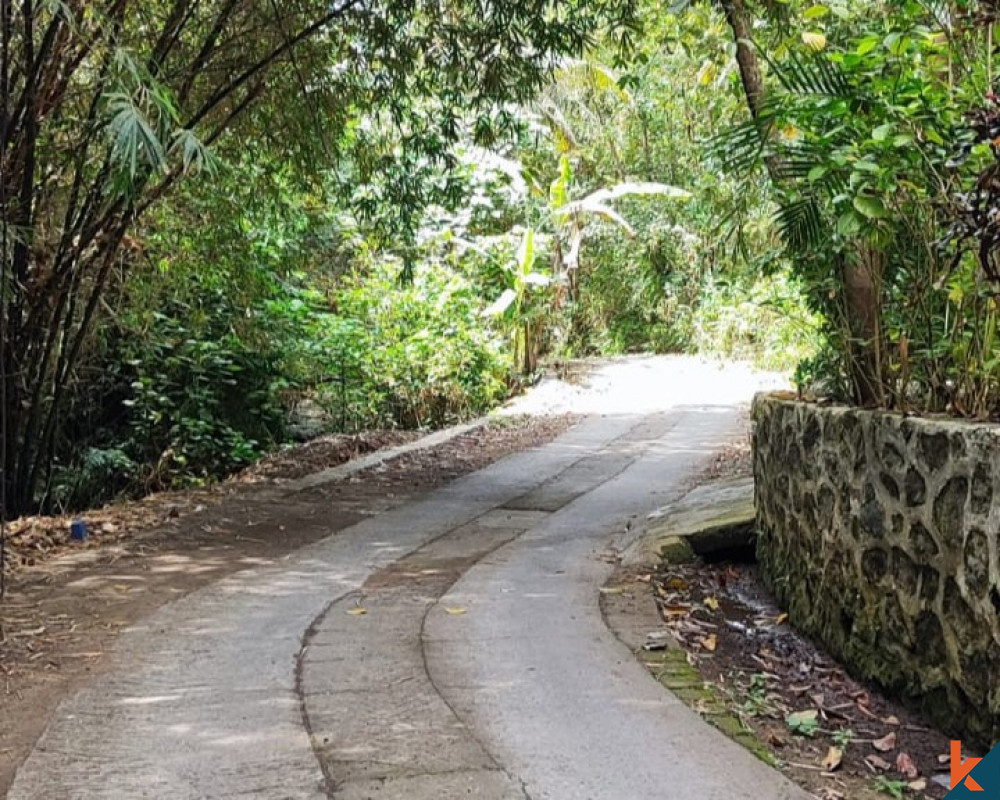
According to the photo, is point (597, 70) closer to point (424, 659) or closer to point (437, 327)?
point (437, 327)

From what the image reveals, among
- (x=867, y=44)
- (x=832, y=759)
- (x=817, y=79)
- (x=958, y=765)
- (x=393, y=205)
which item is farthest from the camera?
(x=393, y=205)

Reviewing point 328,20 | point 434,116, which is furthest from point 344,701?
point 434,116

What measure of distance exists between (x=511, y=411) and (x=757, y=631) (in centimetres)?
862

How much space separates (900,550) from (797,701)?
2.44ft

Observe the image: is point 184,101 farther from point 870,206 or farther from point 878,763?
point 878,763

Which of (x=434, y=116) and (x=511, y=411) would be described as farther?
(x=511, y=411)

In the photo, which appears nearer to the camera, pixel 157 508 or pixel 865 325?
pixel 865 325

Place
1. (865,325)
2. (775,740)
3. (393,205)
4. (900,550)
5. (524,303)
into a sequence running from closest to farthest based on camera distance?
(775,740) → (900,550) → (865,325) → (393,205) → (524,303)

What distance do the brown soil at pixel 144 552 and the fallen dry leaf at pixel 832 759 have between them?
2.58 m

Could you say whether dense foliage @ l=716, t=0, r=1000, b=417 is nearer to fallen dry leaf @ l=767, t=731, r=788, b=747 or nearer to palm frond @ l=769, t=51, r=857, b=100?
palm frond @ l=769, t=51, r=857, b=100

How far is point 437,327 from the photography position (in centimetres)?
1282

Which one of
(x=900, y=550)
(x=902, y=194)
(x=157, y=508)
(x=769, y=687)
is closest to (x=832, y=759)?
(x=769, y=687)

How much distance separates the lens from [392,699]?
3.52 m

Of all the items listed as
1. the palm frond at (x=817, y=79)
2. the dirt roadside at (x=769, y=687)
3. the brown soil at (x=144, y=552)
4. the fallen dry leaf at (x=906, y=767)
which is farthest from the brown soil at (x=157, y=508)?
the palm frond at (x=817, y=79)
